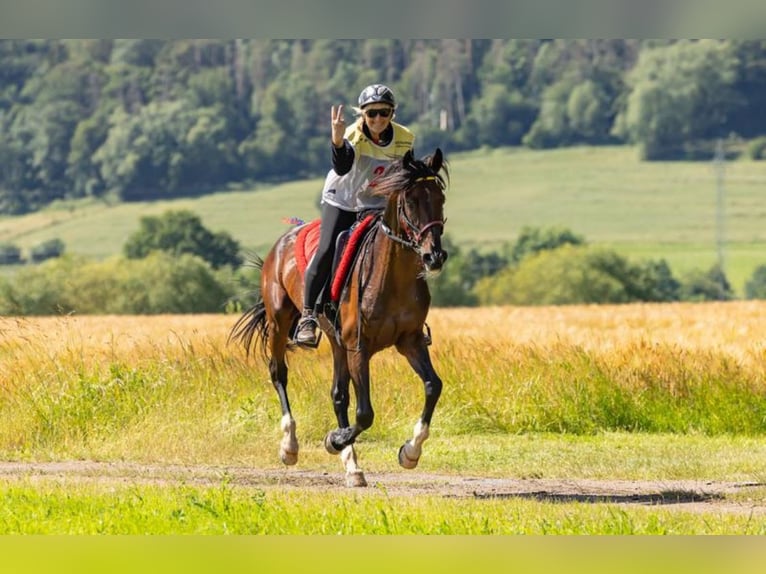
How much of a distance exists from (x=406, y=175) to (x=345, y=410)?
7.84ft

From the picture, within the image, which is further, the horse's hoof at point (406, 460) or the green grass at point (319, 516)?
the horse's hoof at point (406, 460)

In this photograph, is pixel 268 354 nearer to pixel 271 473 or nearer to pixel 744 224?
pixel 271 473

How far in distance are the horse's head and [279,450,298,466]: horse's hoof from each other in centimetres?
265

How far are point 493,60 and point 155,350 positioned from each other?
119 m

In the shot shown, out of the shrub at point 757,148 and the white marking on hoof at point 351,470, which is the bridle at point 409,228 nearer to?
the white marking on hoof at point 351,470

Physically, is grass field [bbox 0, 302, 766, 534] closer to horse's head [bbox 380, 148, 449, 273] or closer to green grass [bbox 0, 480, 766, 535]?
green grass [bbox 0, 480, 766, 535]

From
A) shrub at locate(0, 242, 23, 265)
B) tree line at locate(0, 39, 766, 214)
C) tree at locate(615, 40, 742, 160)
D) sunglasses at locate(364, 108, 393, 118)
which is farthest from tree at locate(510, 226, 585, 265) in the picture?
sunglasses at locate(364, 108, 393, 118)

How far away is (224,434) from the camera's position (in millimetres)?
14383

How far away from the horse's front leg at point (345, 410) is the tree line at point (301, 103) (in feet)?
320

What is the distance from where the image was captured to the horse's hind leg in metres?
11.9

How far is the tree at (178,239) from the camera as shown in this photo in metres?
90.7

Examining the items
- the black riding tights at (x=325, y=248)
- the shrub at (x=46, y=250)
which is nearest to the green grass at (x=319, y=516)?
the black riding tights at (x=325, y=248)

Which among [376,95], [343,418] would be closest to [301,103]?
[343,418]

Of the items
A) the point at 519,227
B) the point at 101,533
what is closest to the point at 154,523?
the point at 101,533
